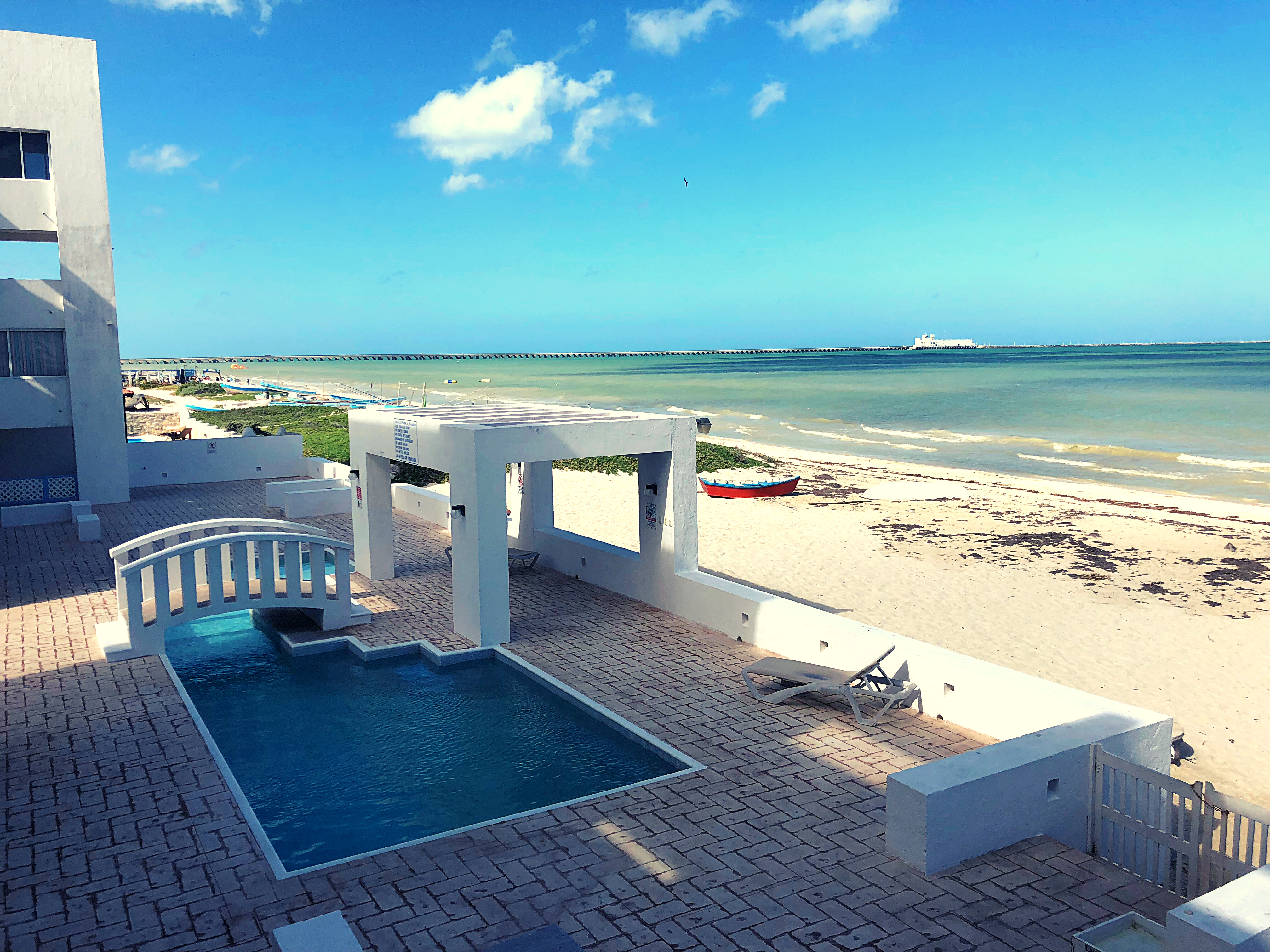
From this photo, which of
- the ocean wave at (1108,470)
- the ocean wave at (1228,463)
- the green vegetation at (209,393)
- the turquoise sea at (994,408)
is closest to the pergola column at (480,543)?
the turquoise sea at (994,408)

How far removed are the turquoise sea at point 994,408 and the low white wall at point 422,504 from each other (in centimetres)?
2505

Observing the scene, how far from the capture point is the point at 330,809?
7.30m

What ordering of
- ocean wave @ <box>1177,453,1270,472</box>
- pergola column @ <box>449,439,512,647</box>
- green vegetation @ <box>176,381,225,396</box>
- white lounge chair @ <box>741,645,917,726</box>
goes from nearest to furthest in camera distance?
white lounge chair @ <box>741,645,917,726</box> → pergola column @ <box>449,439,512,647</box> → ocean wave @ <box>1177,453,1270,472</box> → green vegetation @ <box>176,381,225,396</box>

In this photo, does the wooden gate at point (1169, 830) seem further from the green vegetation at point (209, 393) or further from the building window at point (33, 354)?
the green vegetation at point (209, 393)

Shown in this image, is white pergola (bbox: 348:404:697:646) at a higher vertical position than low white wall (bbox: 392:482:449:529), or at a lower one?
higher

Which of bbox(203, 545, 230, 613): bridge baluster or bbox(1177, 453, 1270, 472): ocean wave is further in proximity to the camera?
bbox(1177, 453, 1270, 472): ocean wave

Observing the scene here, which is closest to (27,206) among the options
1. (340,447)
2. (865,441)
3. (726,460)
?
(340,447)

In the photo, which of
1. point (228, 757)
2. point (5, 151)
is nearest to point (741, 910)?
point (228, 757)

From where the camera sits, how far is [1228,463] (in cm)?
3697

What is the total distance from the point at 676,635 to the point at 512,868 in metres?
5.53

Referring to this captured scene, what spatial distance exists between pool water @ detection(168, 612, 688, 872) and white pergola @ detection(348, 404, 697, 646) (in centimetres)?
121

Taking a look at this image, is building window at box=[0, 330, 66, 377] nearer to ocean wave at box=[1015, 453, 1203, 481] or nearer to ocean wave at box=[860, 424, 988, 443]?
ocean wave at box=[1015, 453, 1203, 481]

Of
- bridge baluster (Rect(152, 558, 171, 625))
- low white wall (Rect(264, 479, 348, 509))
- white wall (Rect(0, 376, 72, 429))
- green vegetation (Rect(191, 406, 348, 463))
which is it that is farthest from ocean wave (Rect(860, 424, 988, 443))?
bridge baluster (Rect(152, 558, 171, 625))

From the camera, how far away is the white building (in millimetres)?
20031
